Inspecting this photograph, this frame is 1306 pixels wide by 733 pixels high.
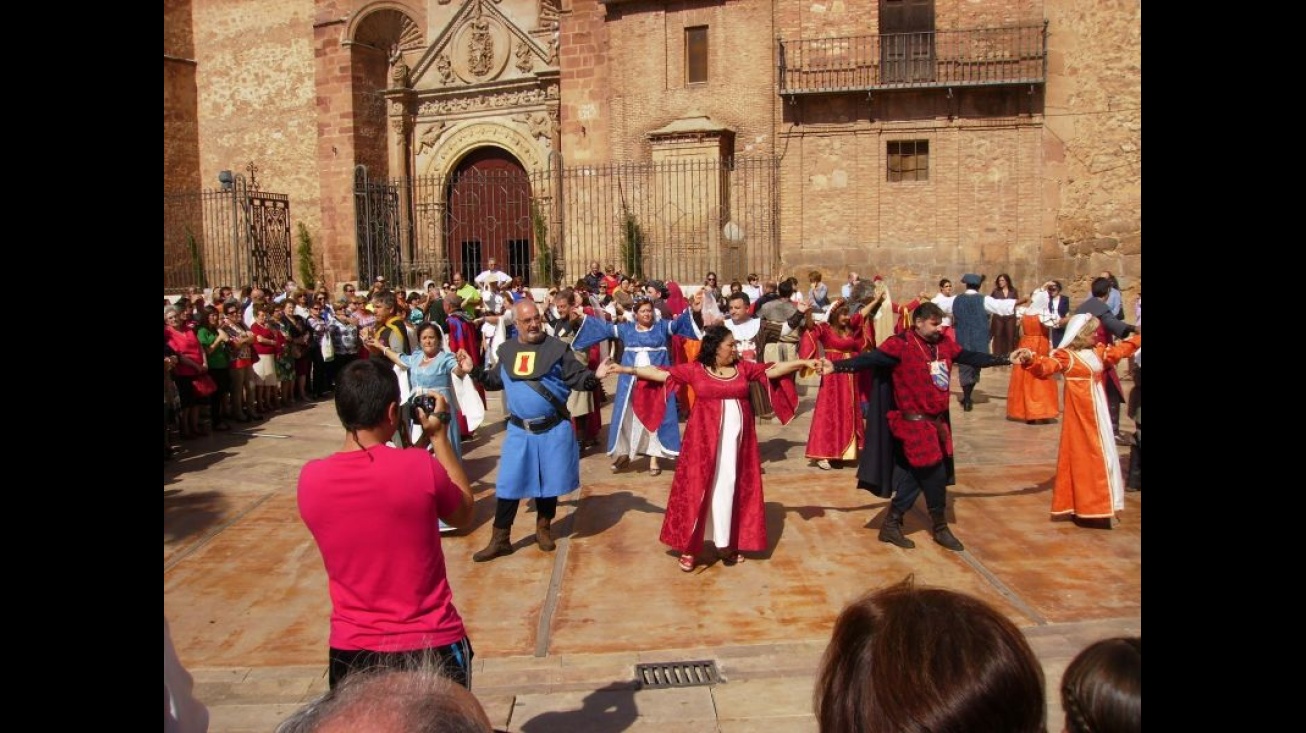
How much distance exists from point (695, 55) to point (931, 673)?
911 inches

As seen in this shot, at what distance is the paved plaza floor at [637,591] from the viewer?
17.5 ft

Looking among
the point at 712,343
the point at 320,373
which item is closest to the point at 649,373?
the point at 712,343

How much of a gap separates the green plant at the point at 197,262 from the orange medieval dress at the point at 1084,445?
80.8ft

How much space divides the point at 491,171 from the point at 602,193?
4726 millimetres

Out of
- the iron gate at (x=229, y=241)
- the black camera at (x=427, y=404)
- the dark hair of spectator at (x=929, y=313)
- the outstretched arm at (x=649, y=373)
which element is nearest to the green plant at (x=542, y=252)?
the iron gate at (x=229, y=241)

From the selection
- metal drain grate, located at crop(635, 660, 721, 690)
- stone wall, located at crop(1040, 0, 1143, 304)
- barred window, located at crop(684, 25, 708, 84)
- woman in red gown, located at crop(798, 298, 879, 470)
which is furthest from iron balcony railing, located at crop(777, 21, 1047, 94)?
metal drain grate, located at crop(635, 660, 721, 690)

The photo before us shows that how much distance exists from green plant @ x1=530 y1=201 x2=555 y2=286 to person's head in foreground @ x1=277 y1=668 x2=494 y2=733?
23.1 m

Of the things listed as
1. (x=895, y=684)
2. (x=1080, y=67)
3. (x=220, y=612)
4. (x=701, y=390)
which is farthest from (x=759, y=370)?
(x=1080, y=67)

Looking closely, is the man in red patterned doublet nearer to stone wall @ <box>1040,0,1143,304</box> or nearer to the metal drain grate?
the metal drain grate

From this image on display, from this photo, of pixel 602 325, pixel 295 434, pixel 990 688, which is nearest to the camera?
pixel 990 688

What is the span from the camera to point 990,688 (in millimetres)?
1755

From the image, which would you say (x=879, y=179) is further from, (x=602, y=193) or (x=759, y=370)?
(x=759, y=370)

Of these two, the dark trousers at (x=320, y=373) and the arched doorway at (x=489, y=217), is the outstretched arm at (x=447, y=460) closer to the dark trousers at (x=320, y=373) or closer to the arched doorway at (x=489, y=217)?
the dark trousers at (x=320, y=373)

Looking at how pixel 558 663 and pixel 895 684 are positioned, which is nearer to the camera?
pixel 895 684
